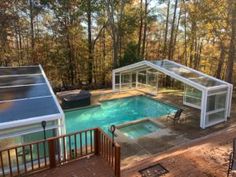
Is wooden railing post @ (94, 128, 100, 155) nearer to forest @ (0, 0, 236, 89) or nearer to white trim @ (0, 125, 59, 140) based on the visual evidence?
white trim @ (0, 125, 59, 140)

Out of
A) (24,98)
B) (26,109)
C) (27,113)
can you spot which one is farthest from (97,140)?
(24,98)

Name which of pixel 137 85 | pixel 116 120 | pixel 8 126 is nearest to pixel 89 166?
pixel 8 126

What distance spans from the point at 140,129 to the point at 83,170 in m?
5.21

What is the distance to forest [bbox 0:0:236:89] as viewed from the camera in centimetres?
1450

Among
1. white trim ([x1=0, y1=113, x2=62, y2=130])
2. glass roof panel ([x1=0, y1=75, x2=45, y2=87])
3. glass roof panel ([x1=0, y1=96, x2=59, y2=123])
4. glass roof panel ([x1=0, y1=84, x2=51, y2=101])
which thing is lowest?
white trim ([x1=0, y1=113, x2=62, y2=130])

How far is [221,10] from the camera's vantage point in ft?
43.3

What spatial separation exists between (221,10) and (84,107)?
1097cm

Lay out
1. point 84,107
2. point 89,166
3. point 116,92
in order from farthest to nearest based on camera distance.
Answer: point 116,92 < point 84,107 < point 89,166

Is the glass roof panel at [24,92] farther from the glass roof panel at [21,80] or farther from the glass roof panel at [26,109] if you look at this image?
the glass roof panel at [21,80]

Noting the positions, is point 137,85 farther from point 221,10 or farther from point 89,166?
point 89,166

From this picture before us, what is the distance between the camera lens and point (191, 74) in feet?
35.2

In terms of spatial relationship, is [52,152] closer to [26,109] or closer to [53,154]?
[53,154]

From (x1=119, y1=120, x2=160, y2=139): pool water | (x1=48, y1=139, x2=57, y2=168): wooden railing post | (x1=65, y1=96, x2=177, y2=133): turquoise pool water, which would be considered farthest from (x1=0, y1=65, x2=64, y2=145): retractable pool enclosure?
(x1=119, y1=120, x2=160, y2=139): pool water

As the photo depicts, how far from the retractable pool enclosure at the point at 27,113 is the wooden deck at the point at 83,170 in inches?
45.5
